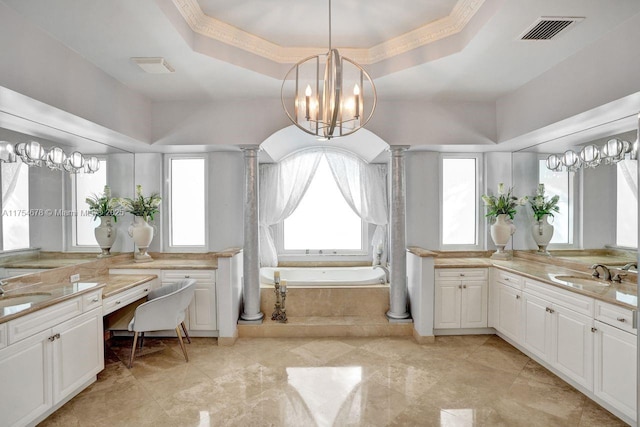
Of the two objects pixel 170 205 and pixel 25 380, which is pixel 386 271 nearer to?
pixel 170 205

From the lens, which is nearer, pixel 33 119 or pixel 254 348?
pixel 33 119

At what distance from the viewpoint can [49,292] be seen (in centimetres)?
254

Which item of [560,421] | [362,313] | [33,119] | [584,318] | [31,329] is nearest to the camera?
[31,329]

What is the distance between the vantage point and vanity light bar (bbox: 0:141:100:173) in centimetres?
263

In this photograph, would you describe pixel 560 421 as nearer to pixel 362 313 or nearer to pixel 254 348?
pixel 362 313

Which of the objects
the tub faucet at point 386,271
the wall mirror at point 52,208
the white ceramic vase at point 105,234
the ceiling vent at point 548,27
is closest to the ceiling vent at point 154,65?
the wall mirror at point 52,208

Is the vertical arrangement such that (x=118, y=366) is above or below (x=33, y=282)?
below

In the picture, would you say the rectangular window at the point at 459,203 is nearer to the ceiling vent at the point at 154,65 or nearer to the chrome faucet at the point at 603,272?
the chrome faucet at the point at 603,272

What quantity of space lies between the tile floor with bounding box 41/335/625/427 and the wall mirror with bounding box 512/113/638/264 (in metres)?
1.36

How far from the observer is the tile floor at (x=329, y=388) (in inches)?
91.7

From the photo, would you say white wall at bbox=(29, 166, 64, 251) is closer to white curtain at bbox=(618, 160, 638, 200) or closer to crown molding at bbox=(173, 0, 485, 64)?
crown molding at bbox=(173, 0, 485, 64)

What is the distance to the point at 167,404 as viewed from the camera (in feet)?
8.22

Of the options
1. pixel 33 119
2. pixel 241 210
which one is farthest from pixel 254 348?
pixel 33 119

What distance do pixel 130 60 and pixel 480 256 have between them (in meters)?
4.56
